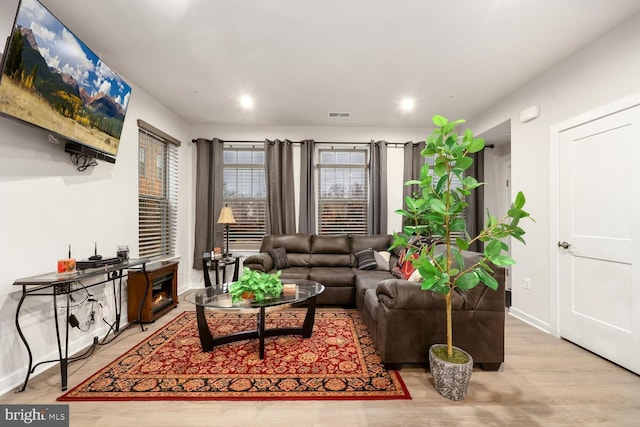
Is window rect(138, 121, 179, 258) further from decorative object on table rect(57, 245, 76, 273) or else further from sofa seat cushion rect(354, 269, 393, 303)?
sofa seat cushion rect(354, 269, 393, 303)

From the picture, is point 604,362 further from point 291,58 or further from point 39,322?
point 39,322

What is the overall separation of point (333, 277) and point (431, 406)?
2038mm

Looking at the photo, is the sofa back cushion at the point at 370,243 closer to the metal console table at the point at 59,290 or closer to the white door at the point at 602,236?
the white door at the point at 602,236

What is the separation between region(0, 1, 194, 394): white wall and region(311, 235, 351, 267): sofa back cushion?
245 centimetres

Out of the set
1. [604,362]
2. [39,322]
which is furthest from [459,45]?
[39,322]

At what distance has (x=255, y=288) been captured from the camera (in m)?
2.35

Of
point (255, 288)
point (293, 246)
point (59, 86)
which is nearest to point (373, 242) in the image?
point (293, 246)

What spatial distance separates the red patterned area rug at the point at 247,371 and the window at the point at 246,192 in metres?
2.07

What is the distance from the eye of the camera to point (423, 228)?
2000mm

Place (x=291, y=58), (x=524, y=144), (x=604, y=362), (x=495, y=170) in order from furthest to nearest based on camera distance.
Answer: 1. (x=495, y=170)
2. (x=524, y=144)
3. (x=291, y=58)
4. (x=604, y=362)

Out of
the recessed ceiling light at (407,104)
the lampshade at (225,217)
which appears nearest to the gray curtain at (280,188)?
the lampshade at (225,217)

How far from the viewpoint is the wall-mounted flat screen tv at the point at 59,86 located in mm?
1702

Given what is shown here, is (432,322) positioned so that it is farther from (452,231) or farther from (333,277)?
(333,277)

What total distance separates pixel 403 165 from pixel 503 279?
9.77 feet
